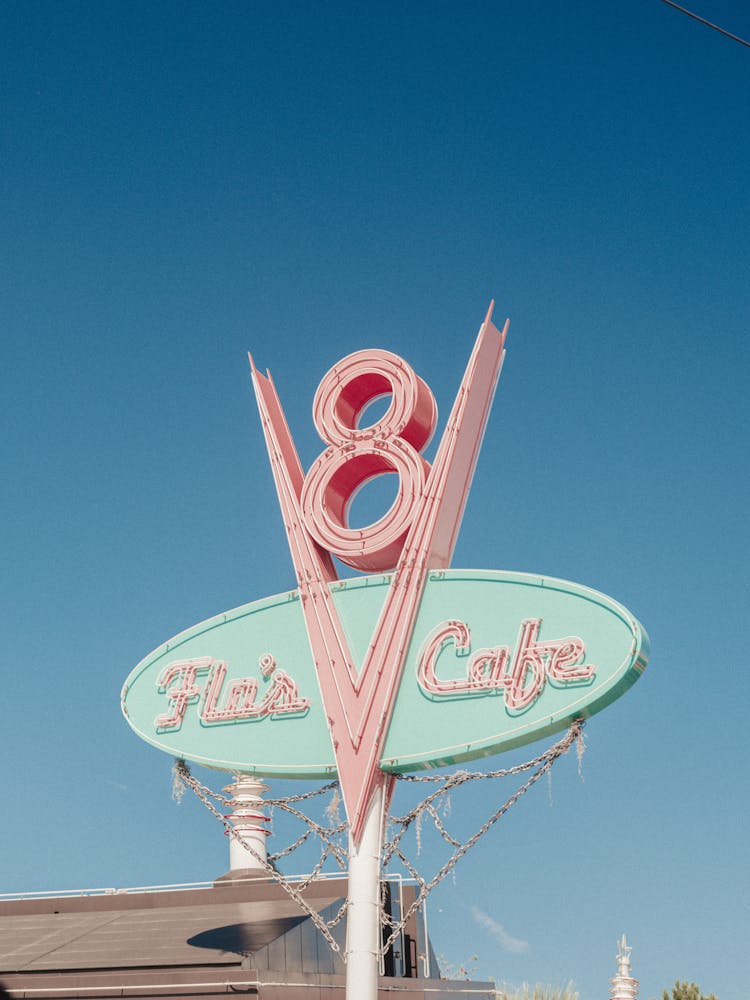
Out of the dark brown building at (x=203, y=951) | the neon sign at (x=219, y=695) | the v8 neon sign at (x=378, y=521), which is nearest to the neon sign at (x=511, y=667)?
the v8 neon sign at (x=378, y=521)

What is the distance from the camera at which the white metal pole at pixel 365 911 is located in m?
18.4

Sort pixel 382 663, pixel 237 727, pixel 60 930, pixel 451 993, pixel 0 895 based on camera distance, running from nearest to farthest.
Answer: pixel 382 663
pixel 237 727
pixel 451 993
pixel 60 930
pixel 0 895

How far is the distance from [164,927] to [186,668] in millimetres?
5025

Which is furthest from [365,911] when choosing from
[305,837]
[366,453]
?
[366,453]

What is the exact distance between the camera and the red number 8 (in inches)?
827

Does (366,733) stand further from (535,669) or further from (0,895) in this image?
(0,895)

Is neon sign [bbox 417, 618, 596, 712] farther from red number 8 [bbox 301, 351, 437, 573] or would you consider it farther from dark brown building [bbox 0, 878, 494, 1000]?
dark brown building [bbox 0, 878, 494, 1000]

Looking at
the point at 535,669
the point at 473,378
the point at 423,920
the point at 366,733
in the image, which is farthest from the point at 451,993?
the point at 473,378

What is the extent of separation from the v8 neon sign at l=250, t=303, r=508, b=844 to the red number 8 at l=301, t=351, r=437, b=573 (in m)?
0.02

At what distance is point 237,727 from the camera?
21000 millimetres

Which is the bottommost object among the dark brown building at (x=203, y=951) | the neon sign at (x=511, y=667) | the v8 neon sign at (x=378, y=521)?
the dark brown building at (x=203, y=951)

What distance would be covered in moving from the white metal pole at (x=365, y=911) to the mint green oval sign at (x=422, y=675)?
1.04 meters

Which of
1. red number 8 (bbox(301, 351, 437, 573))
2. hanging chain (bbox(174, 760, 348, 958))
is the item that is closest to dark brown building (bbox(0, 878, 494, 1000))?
hanging chain (bbox(174, 760, 348, 958))

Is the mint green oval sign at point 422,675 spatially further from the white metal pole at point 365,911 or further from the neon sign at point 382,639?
the white metal pole at point 365,911
